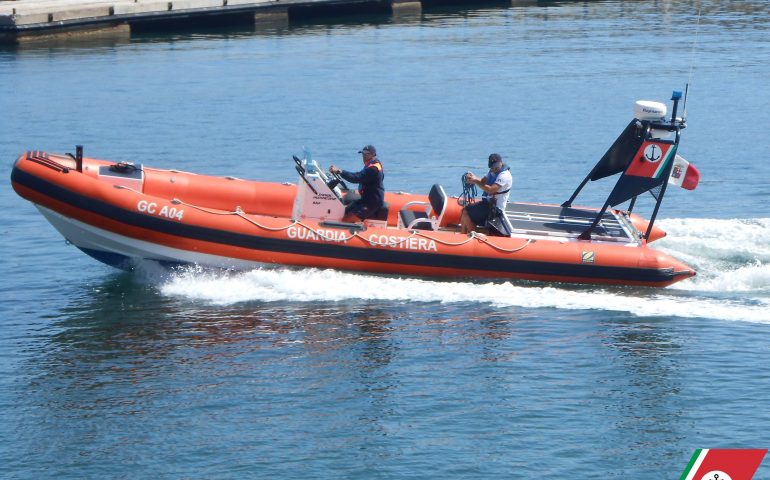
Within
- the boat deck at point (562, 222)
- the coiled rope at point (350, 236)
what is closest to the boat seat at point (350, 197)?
the coiled rope at point (350, 236)

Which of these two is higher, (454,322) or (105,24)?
(105,24)

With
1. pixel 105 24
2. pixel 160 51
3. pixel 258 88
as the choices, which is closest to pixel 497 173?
pixel 258 88

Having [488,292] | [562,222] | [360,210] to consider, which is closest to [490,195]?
[562,222]

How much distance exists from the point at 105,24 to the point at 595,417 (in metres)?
32.1

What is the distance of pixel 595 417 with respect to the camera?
12.5 meters

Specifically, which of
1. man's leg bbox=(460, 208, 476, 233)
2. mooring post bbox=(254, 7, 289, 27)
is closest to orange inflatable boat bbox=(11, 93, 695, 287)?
man's leg bbox=(460, 208, 476, 233)

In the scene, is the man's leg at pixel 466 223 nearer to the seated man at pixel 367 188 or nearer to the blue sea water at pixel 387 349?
the blue sea water at pixel 387 349

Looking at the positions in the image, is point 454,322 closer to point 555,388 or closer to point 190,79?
point 555,388

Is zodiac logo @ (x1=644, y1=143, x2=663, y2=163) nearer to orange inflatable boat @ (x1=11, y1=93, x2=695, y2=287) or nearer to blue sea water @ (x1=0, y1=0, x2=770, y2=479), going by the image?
orange inflatable boat @ (x1=11, y1=93, x2=695, y2=287)

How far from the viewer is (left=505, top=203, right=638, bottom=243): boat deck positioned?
16688 millimetres

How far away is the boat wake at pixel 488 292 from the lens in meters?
15.7

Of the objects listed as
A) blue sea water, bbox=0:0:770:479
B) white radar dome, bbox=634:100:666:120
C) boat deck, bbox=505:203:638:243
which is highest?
white radar dome, bbox=634:100:666:120

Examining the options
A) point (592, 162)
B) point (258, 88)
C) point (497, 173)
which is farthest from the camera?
point (258, 88)

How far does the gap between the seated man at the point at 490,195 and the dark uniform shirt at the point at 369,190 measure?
1267 millimetres
